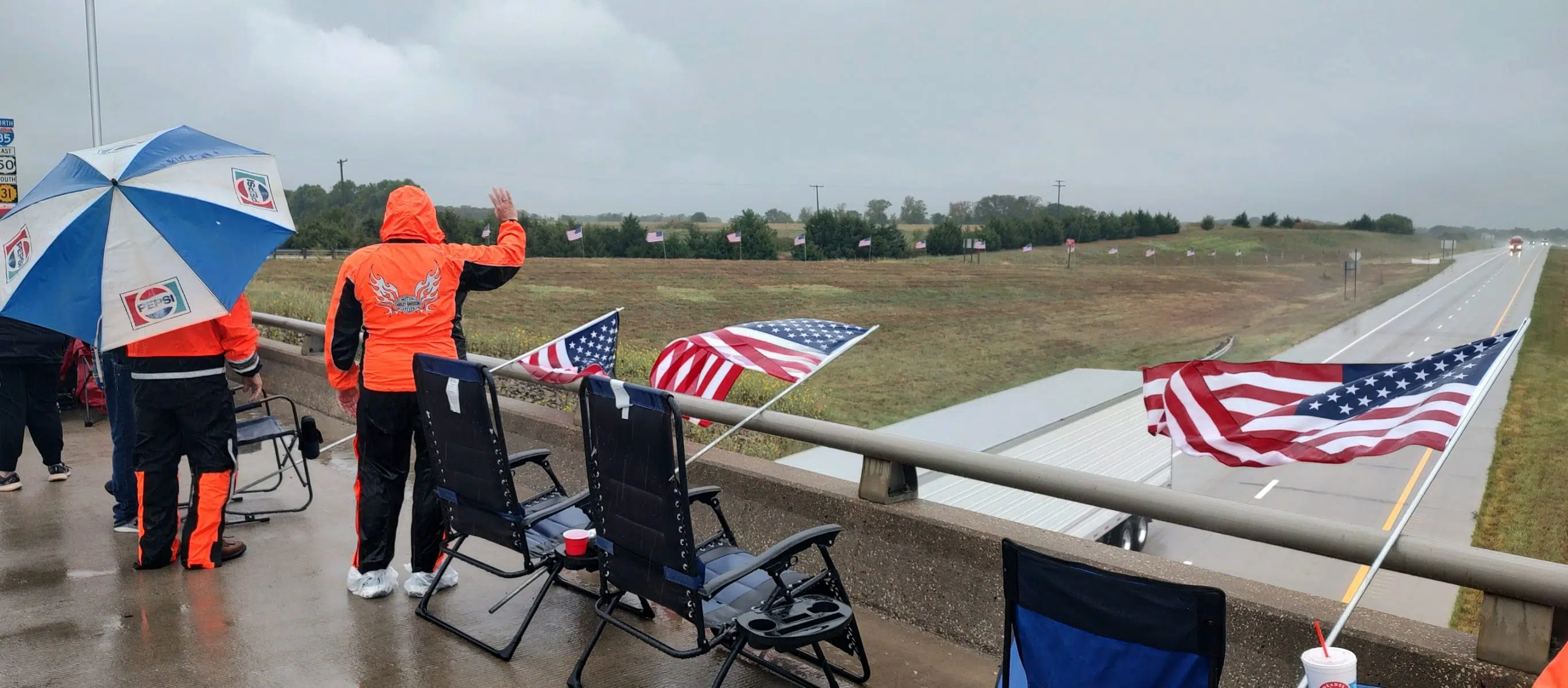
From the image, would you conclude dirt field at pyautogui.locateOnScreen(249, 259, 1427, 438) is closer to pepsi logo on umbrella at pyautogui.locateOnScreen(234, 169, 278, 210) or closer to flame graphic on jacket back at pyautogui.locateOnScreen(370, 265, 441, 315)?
pepsi logo on umbrella at pyautogui.locateOnScreen(234, 169, 278, 210)

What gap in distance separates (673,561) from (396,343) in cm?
201

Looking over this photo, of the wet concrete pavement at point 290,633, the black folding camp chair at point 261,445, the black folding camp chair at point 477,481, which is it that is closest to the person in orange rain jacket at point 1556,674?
the wet concrete pavement at point 290,633

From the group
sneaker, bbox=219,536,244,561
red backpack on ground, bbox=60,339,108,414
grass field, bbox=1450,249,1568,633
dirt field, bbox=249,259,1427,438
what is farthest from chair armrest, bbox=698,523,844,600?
dirt field, bbox=249,259,1427,438

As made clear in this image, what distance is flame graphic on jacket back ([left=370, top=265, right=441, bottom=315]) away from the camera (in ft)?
15.4

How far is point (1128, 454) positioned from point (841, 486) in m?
9.37

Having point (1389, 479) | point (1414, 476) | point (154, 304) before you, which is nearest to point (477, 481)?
point (154, 304)

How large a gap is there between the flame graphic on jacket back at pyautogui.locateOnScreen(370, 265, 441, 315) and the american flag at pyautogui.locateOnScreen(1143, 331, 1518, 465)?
3.19 m

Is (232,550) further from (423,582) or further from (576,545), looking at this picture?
(576,545)

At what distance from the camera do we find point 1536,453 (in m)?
11.4

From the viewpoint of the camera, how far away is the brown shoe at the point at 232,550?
18.4 ft

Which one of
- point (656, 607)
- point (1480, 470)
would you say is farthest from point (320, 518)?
point (1480, 470)

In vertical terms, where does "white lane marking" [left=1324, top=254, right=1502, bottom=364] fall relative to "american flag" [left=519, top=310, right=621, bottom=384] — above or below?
below

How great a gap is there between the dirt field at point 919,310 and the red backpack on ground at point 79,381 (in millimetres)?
5753

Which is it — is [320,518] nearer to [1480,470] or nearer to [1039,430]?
[1039,430]
